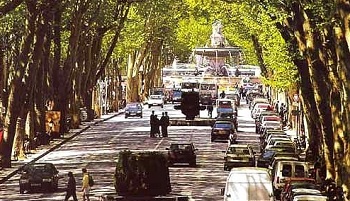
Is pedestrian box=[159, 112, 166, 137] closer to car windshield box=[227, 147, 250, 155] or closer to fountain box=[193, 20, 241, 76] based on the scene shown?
car windshield box=[227, 147, 250, 155]

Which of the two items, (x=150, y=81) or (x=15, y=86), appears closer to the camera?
(x=15, y=86)

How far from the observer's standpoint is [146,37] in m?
119

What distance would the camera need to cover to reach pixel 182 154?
58938 millimetres

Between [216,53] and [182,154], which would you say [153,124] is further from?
[216,53]

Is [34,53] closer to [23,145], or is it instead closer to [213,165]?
[23,145]

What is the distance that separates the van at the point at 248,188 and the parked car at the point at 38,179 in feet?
40.5

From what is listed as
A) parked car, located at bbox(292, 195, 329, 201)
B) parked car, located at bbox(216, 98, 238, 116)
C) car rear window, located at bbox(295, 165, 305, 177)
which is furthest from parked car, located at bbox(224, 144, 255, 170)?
parked car, located at bbox(216, 98, 238, 116)

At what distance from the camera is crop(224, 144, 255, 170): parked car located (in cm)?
5550

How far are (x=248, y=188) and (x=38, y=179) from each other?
13.4m

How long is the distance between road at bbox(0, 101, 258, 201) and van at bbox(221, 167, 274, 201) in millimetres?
7245

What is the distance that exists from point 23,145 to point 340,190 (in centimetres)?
2819

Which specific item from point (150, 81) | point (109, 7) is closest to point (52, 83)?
point (109, 7)

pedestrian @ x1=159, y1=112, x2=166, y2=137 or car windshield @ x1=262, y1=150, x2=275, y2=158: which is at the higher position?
pedestrian @ x1=159, y1=112, x2=166, y2=137

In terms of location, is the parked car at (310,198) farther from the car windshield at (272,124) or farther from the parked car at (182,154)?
the car windshield at (272,124)
